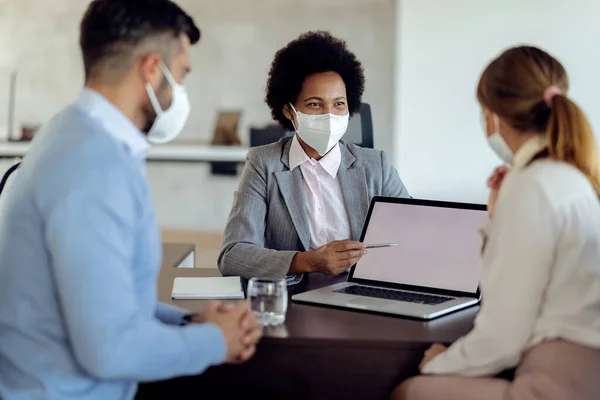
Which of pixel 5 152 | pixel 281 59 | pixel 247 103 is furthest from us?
pixel 247 103

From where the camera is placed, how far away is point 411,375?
1702 mm

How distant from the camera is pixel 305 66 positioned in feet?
8.50

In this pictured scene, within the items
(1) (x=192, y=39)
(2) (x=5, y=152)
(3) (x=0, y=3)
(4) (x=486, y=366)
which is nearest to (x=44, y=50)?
(3) (x=0, y=3)

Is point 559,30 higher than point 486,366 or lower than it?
higher

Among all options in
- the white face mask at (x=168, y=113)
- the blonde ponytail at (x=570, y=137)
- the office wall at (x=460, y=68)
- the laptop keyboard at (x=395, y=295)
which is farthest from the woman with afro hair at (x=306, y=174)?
the office wall at (x=460, y=68)

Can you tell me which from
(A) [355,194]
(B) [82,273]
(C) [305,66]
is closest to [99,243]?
(B) [82,273]

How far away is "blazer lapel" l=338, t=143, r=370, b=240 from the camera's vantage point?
96.8 inches

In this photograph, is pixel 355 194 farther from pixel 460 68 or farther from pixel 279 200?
pixel 460 68

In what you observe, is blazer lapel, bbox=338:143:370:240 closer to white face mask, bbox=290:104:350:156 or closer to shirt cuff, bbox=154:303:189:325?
white face mask, bbox=290:104:350:156

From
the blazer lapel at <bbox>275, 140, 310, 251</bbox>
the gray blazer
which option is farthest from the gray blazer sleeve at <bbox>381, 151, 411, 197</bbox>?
the blazer lapel at <bbox>275, 140, 310, 251</bbox>

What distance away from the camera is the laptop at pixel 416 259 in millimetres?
1981

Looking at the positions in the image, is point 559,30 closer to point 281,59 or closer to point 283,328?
point 281,59

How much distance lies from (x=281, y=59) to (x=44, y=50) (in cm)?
462

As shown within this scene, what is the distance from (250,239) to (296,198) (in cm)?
21
